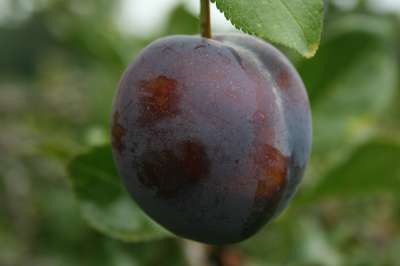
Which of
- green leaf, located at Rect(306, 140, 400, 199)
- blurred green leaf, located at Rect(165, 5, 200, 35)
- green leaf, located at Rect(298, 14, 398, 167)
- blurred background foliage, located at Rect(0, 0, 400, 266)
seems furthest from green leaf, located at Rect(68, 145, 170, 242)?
blurred green leaf, located at Rect(165, 5, 200, 35)

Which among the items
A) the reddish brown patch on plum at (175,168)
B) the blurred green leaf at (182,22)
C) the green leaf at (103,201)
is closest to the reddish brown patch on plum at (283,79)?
the reddish brown patch on plum at (175,168)

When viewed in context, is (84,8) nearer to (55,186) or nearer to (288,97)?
(55,186)

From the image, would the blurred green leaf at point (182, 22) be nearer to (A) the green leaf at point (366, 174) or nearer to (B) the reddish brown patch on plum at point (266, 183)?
(A) the green leaf at point (366, 174)

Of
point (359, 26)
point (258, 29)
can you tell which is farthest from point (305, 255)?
point (258, 29)

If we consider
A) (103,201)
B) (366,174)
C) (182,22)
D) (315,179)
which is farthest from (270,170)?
(182,22)

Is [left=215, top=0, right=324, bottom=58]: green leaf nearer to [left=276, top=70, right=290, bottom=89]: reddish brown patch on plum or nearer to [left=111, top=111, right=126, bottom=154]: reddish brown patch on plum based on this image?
[left=276, top=70, right=290, bottom=89]: reddish brown patch on plum

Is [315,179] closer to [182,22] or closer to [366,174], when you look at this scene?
[366,174]
